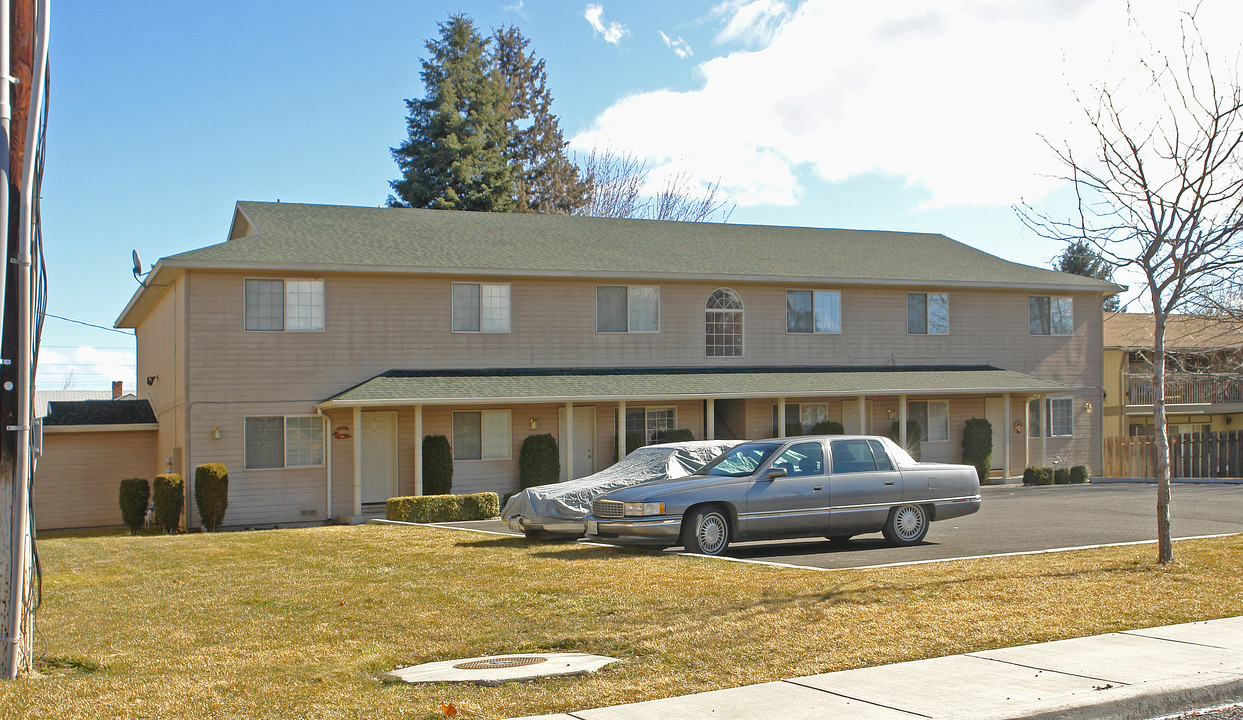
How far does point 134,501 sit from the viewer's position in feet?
72.5

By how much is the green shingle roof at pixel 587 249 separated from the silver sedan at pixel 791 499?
12330mm

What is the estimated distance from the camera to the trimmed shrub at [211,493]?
21.6 meters

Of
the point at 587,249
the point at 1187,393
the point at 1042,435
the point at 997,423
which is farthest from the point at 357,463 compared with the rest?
the point at 1187,393

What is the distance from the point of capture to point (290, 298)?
2377 centimetres

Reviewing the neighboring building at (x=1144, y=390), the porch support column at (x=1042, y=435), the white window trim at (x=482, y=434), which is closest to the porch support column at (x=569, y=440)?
the white window trim at (x=482, y=434)

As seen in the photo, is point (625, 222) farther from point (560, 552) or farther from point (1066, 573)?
point (1066, 573)

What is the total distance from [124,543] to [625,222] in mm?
17806

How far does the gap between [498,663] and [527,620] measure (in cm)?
157

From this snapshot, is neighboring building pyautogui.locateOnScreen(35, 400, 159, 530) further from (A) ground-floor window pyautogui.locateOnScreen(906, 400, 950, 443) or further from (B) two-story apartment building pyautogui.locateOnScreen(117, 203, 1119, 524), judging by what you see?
(A) ground-floor window pyautogui.locateOnScreen(906, 400, 950, 443)

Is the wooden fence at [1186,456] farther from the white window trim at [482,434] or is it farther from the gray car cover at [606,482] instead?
the gray car cover at [606,482]

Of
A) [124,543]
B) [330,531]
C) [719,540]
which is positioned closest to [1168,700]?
[719,540]

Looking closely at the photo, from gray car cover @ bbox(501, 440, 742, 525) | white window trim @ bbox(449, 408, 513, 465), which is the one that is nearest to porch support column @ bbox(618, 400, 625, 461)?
white window trim @ bbox(449, 408, 513, 465)

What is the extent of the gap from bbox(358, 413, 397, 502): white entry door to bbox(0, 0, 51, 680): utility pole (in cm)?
1738

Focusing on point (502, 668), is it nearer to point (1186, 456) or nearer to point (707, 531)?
point (707, 531)
